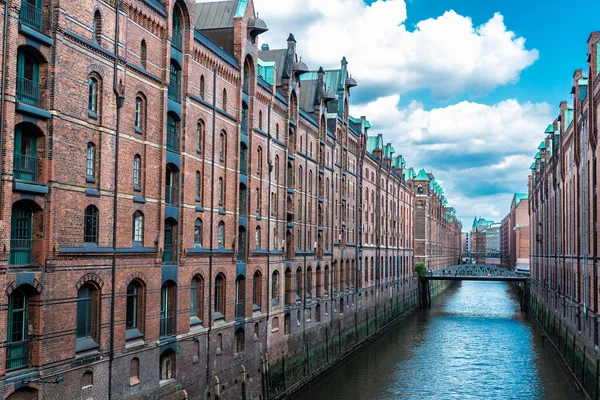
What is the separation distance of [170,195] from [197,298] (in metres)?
5.05

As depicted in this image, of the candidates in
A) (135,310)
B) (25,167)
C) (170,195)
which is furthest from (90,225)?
(170,195)

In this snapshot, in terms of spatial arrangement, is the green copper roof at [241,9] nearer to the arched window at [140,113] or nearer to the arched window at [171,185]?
the arched window at [171,185]

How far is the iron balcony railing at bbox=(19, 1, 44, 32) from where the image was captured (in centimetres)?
1810

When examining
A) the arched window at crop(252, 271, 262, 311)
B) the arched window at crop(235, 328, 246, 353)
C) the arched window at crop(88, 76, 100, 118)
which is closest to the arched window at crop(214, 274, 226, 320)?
the arched window at crop(235, 328, 246, 353)

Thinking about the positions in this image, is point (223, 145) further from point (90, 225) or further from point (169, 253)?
point (90, 225)

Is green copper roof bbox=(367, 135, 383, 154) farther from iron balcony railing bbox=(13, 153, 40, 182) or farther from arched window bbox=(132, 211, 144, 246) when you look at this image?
iron balcony railing bbox=(13, 153, 40, 182)

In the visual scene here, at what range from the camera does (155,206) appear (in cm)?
2517

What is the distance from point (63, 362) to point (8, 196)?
5280mm

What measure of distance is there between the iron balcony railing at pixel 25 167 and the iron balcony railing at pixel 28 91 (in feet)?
4.82

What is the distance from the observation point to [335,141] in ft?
172

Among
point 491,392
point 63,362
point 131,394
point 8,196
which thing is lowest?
point 491,392

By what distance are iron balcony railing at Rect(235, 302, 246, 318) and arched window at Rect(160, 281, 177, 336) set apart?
667 cm

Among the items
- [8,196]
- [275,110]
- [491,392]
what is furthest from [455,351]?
[8,196]

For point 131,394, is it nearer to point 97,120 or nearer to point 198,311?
point 198,311
